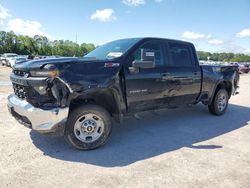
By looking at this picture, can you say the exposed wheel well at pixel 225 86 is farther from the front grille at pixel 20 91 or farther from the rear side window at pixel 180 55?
the front grille at pixel 20 91

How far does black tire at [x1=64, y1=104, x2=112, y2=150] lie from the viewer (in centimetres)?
407

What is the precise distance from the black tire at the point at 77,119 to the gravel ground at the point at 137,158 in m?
0.13

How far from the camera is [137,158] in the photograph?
405 cm

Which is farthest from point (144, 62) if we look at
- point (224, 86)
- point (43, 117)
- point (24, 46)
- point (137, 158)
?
point (24, 46)

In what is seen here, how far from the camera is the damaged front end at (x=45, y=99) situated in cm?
375

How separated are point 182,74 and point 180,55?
50 cm

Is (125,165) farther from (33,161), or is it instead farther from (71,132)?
(33,161)

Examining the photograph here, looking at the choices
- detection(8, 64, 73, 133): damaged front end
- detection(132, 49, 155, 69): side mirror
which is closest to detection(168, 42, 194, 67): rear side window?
detection(132, 49, 155, 69): side mirror

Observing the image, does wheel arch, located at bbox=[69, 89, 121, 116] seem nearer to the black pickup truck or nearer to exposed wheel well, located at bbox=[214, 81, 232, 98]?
the black pickup truck

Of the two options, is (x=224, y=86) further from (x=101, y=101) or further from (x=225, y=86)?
(x=101, y=101)

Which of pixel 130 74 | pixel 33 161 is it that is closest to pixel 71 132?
pixel 33 161

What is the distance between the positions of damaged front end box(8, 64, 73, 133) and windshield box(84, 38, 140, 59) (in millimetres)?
1275

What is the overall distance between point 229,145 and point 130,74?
2.34 meters

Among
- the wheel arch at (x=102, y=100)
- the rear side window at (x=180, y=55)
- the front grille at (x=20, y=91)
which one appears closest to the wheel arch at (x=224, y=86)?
the rear side window at (x=180, y=55)
